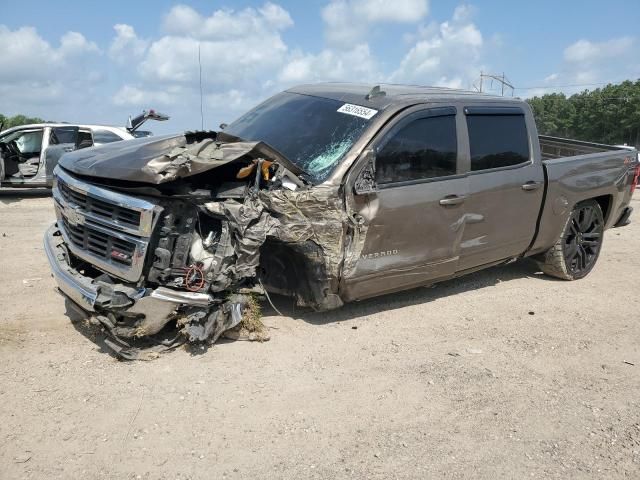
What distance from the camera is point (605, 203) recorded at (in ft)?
21.3

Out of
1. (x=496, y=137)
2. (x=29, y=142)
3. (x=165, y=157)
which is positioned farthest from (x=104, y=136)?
(x=496, y=137)

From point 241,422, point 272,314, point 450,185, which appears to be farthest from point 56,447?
point 450,185

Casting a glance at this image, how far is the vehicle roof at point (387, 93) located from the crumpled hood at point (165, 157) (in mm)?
1041

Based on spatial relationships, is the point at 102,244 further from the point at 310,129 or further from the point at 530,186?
the point at 530,186

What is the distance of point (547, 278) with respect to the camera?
647 cm

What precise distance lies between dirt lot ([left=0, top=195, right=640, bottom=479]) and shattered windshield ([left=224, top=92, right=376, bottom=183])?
1.32m

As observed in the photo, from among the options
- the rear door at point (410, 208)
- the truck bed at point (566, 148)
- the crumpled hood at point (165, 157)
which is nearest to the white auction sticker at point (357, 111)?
the rear door at point (410, 208)

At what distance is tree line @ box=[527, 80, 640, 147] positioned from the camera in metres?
49.5

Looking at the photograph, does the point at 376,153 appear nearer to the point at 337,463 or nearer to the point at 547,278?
the point at 337,463

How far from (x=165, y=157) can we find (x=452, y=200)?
91.8 inches

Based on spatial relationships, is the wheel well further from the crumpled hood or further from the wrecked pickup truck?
the crumpled hood

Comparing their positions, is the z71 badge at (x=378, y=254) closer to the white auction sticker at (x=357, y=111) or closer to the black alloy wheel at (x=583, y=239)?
the white auction sticker at (x=357, y=111)

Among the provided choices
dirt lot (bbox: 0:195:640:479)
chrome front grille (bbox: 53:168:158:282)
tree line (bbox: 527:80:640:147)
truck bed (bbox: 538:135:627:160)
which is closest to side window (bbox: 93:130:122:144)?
dirt lot (bbox: 0:195:640:479)

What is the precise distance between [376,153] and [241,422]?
2170mm
